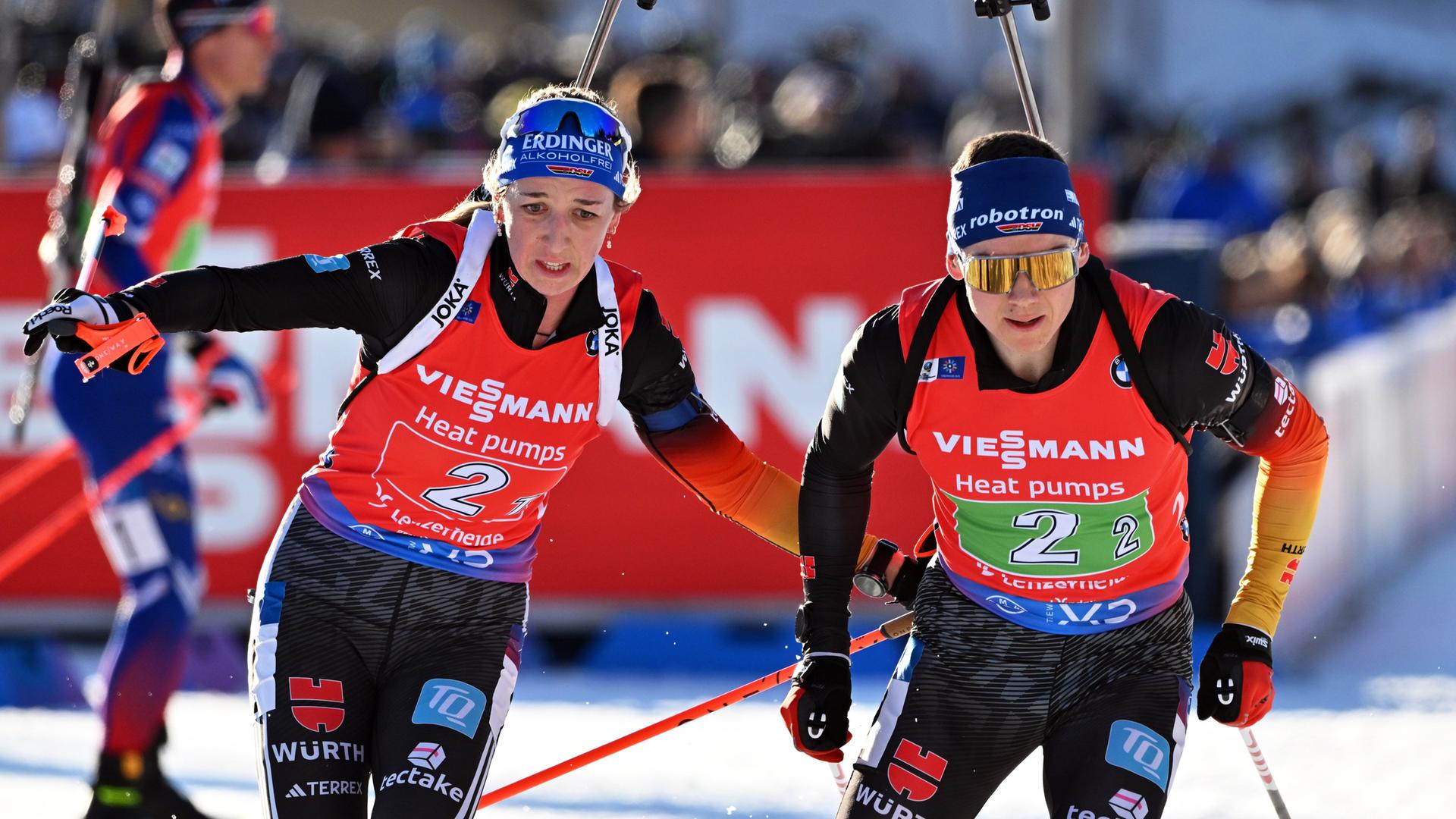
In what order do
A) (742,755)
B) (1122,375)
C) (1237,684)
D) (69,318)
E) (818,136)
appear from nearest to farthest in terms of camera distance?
(69,318) → (1122,375) → (1237,684) → (742,755) → (818,136)

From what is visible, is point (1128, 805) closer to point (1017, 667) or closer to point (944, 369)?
point (1017, 667)

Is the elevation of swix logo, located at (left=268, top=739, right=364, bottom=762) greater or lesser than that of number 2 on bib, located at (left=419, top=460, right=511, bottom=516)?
lesser

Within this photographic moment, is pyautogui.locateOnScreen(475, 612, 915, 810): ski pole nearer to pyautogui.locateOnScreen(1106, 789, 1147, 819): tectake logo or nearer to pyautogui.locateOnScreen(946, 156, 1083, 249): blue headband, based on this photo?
pyautogui.locateOnScreen(1106, 789, 1147, 819): tectake logo

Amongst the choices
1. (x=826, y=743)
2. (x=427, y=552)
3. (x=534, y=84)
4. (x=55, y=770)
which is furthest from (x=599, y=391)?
(x=534, y=84)

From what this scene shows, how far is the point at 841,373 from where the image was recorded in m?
4.01

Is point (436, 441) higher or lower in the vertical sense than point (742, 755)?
higher

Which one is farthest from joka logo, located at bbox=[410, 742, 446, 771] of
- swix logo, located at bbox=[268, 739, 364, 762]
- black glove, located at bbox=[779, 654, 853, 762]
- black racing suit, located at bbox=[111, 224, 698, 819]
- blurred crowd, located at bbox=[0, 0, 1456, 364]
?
blurred crowd, located at bbox=[0, 0, 1456, 364]

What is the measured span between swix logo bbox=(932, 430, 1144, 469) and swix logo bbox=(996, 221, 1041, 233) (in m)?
0.43

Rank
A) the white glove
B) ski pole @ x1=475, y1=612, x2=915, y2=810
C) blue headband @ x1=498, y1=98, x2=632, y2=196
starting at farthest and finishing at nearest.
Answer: ski pole @ x1=475, y1=612, x2=915, y2=810 → blue headband @ x1=498, y1=98, x2=632, y2=196 → the white glove

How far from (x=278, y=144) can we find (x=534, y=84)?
8.13 ft

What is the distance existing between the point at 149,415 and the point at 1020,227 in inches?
131

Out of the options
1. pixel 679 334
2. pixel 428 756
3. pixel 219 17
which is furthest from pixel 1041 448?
pixel 679 334

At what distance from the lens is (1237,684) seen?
406cm

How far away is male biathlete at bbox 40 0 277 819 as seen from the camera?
19.0 feet
